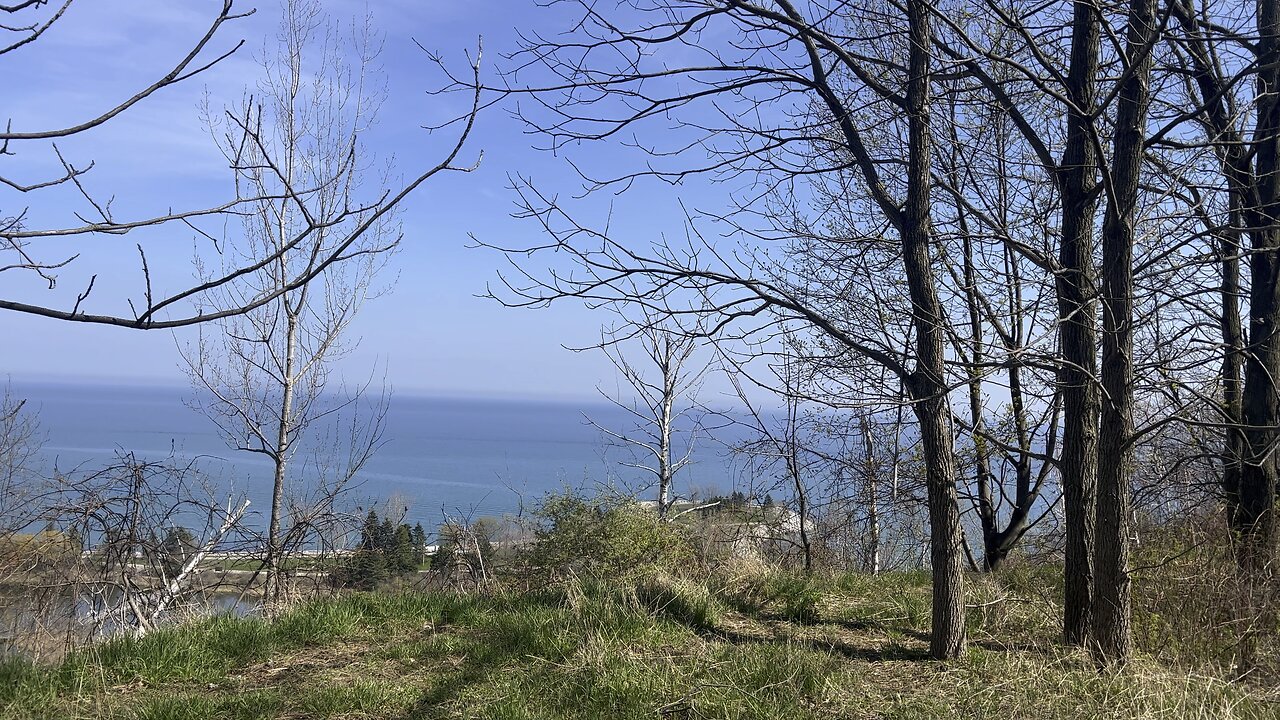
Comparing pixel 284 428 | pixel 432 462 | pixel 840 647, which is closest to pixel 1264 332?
pixel 840 647

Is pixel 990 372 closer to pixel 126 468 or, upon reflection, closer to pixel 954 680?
pixel 954 680

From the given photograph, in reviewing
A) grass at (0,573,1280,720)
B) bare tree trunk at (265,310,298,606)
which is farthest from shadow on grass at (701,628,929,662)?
bare tree trunk at (265,310,298,606)

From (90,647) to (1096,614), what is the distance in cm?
610

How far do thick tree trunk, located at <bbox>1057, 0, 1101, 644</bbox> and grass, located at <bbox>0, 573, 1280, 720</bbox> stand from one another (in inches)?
19.5

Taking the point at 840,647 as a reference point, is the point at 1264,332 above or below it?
above

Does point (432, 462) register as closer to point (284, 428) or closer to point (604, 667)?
point (284, 428)

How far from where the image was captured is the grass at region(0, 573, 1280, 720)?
3.95 m

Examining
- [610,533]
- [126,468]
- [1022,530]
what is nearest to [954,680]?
[610,533]

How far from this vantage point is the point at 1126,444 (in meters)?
4.85

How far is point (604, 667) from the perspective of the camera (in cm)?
445

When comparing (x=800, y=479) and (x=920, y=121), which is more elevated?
(x=920, y=121)

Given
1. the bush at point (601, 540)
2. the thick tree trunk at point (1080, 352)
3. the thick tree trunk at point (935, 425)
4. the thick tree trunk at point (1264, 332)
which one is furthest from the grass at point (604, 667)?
the thick tree trunk at point (1264, 332)

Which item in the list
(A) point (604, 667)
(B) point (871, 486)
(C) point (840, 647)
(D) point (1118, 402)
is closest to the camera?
(A) point (604, 667)

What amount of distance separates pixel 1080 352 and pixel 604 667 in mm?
3716
